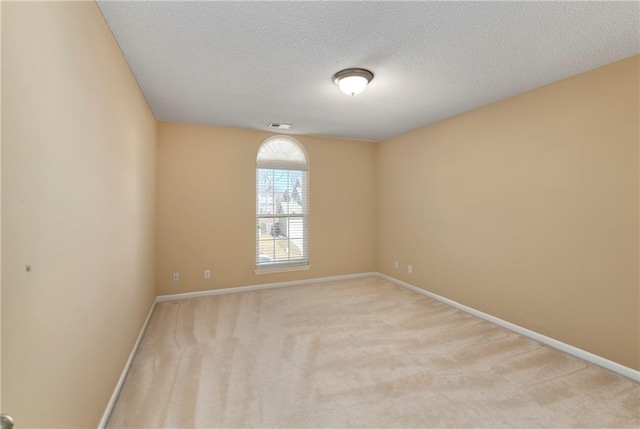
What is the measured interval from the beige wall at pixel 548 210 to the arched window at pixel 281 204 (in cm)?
194

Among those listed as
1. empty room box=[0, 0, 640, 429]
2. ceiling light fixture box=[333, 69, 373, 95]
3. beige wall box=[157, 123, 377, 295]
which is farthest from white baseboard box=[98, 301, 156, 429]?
ceiling light fixture box=[333, 69, 373, 95]

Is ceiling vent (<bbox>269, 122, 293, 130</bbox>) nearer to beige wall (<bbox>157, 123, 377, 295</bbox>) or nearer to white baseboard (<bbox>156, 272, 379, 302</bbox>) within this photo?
beige wall (<bbox>157, 123, 377, 295</bbox>)

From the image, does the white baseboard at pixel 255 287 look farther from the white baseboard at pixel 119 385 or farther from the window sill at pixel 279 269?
the white baseboard at pixel 119 385

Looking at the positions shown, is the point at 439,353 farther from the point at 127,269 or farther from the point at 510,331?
the point at 127,269

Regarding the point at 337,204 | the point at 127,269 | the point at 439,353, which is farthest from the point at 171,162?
the point at 439,353

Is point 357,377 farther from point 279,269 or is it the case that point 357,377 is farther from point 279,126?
point 279,126

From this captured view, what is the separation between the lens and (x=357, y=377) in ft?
7.08

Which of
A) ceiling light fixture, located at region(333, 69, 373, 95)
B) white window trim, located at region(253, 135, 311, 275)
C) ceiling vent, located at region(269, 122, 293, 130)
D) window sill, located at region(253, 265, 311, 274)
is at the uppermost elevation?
ceiling vent, located at region(269, 122, 293, 130)

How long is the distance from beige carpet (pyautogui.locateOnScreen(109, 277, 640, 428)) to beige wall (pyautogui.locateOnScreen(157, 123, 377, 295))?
0.92 m

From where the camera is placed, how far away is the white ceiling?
166 centimetres

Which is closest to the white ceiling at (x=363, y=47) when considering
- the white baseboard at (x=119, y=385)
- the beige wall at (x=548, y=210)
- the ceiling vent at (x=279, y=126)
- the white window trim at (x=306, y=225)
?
A: the beige wall at (x=548, y=210)

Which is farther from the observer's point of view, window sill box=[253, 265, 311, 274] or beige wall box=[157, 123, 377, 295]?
window sill box=[253, 265, 311, 274]

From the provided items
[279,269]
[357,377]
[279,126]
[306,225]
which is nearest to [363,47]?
[279,126]

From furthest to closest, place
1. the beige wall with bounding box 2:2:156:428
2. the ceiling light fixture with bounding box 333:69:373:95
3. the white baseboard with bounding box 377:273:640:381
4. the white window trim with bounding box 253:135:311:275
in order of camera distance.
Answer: the white window trim with bounding box 253:135:311:275 < the ceiling light fixture with bounding box 333:69:373:95 < the white baseboard with bounding box 377:273:640:381 < the beige wall with bounding box 2:2:156:428
